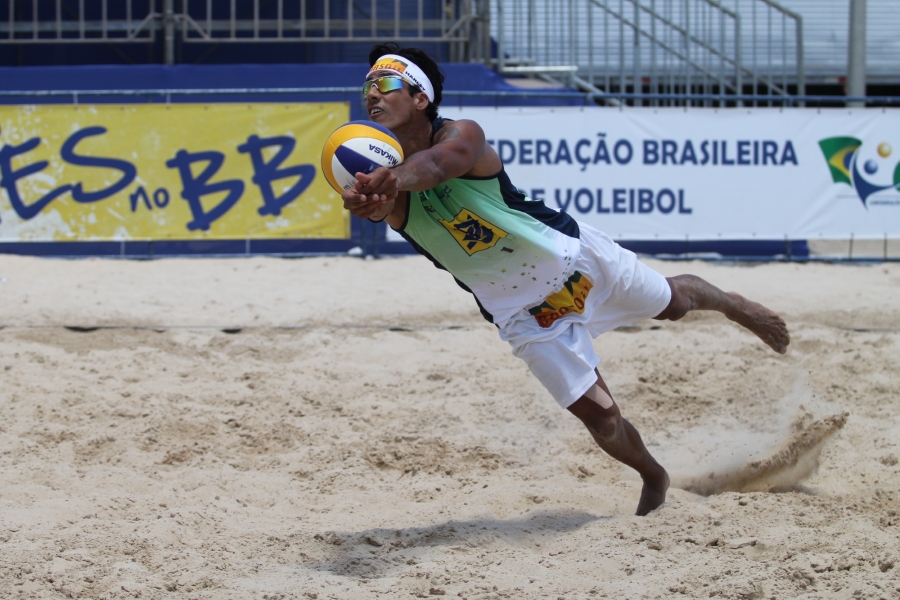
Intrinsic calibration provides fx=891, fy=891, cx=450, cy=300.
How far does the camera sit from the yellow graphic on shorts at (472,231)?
339 centimetres

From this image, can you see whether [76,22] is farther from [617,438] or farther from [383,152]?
[617,438]

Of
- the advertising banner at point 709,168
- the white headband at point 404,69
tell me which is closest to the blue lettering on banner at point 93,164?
the advertising banner at point 709,168

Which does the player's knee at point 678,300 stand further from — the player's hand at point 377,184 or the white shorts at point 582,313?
the player's hand at point 377,184

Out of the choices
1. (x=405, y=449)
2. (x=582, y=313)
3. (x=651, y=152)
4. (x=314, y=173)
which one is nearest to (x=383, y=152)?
(x=582, y=313)

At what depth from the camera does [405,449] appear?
4543 millimetres

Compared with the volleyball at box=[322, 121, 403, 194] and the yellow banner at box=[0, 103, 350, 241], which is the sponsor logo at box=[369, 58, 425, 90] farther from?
the yellow banner at box=[0, 103, 350, 241]

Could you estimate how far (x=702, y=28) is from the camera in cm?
1112

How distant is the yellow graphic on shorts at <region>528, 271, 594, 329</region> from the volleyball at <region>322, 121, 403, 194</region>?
940mm

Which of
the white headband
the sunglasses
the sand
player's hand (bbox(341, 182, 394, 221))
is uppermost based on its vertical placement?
the white headband

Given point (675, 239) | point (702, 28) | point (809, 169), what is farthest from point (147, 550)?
point (702, 28)

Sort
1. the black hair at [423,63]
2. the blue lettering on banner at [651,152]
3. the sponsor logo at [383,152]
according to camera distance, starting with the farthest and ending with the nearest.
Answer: the blue lettering on banner at [651,152], the black hair at [423,63], the sponsor logo at [383,152]

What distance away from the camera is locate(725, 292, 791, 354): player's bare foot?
4039mm

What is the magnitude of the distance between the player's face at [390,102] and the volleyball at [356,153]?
40 cm

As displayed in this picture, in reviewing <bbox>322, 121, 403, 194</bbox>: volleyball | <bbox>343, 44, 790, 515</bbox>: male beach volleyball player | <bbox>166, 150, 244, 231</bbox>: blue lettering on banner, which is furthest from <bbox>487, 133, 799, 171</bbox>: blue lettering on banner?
<bbox>322, 121, 403, 194</bbox>: volleyball
